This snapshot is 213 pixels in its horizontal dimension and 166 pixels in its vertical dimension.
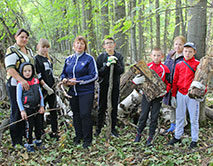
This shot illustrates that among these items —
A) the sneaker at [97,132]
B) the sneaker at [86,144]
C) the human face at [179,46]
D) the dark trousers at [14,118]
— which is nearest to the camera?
the dark trousers at [14,118]

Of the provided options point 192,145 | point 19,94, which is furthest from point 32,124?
point 192,145

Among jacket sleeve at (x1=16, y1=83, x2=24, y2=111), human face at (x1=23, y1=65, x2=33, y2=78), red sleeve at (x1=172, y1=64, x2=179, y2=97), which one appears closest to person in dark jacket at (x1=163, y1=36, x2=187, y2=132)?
red sleeve at (x1=172, y1=64, x2=179, y2=97)

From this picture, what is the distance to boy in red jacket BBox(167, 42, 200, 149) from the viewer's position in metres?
3.50

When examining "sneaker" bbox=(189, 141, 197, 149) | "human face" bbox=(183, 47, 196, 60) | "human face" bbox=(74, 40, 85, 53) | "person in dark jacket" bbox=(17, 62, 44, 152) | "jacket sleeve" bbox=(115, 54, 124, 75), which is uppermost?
"human face" bbox=(74, 40, 85, 53)

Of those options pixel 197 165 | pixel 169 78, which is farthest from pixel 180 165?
pixel 169 78

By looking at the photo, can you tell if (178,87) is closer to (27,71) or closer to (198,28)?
(198,28)

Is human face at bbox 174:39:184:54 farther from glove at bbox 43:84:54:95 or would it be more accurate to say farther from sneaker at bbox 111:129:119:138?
glove at bbox 43:84:54:95

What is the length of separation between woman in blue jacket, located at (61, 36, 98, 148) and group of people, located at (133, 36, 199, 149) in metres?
0.95

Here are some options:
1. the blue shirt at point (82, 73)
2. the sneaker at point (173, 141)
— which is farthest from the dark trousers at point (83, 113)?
the sneaker at point (173, 141)

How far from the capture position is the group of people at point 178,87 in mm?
3514

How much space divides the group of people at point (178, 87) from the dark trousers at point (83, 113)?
3.35 feet

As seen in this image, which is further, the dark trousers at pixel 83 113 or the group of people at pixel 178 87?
the dark trousers at pixel 83 113

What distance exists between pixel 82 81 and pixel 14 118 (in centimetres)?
157

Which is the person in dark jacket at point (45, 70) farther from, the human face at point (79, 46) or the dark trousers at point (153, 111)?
the dark trousers at point (153, 111)
